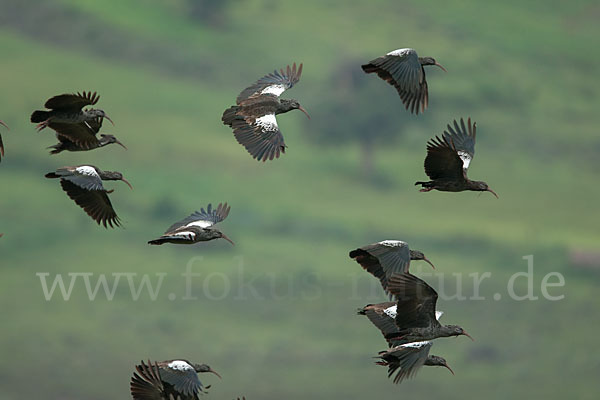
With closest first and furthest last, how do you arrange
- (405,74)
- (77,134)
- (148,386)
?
(148,386) < (405,74) < (77,134)

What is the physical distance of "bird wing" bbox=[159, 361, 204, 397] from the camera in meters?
24.6

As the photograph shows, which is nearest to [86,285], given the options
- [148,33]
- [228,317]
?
[228,317]

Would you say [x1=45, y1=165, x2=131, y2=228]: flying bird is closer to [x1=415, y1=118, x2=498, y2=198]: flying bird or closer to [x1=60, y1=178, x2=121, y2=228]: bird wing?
[x1=60, y1=178, x2=121, y2=228]: bird wing

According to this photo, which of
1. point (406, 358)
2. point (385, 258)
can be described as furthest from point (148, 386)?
point (385, 258)

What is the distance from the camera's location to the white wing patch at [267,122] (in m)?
27.5

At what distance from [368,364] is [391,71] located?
192ft

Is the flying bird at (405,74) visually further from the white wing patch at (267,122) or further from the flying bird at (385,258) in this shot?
the flying bird at (385,258)

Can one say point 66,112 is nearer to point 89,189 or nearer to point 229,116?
point 89,189

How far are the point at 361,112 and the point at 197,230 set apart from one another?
83.2 metres

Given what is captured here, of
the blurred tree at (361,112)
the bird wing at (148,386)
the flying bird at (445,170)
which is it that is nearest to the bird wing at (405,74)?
the flying bird at (445,170)

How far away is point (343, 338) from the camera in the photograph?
86750 millimetres

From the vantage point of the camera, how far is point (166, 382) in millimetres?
24547

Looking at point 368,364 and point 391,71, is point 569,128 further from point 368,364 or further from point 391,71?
point 391,71

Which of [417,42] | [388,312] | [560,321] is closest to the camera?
[388,312]
